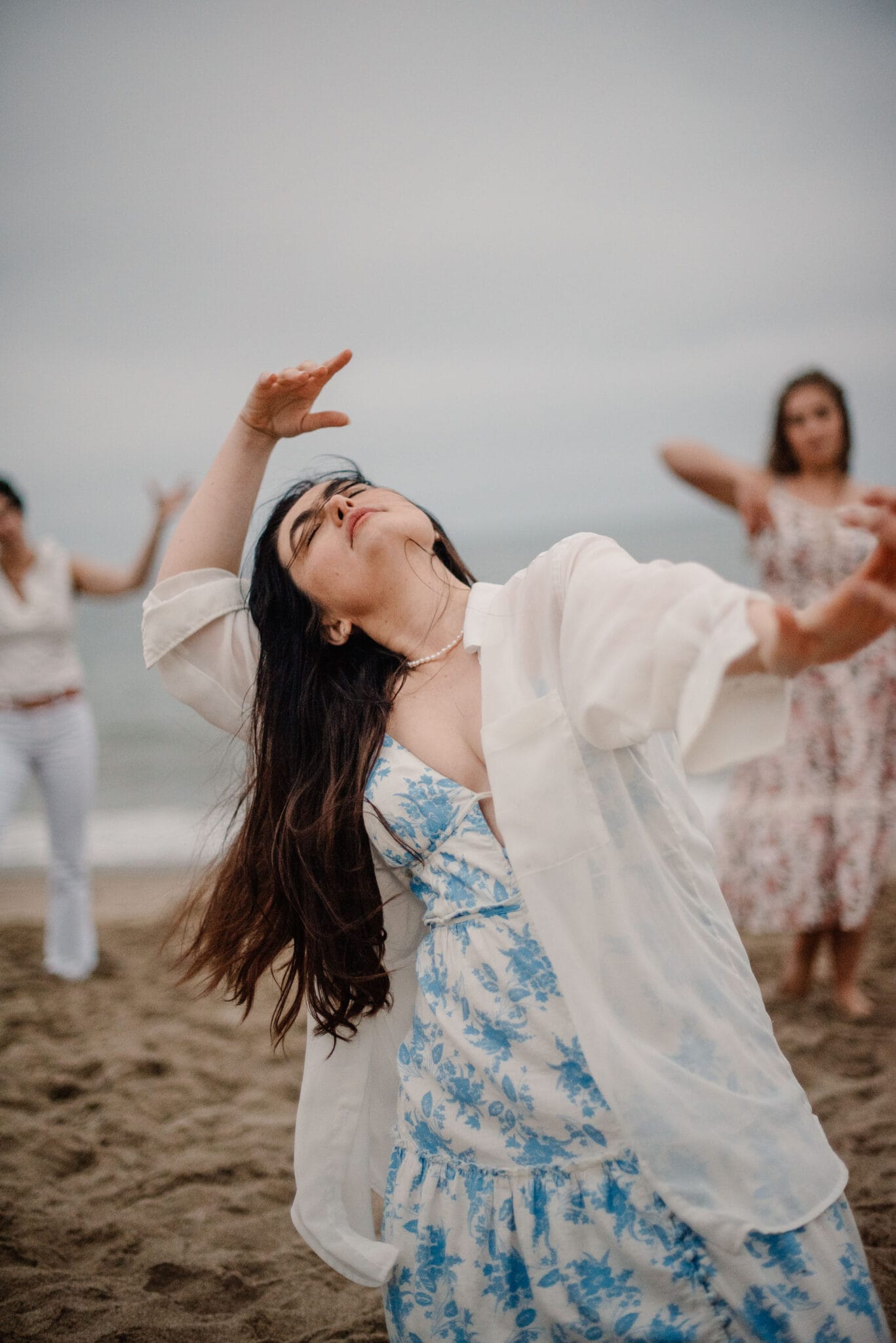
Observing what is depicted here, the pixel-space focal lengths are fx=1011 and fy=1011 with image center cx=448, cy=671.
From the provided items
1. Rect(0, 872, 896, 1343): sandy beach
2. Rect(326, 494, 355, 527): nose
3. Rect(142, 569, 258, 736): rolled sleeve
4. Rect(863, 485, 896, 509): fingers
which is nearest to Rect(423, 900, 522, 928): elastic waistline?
Rect(142, 569, 258, 736): rolled sleeve

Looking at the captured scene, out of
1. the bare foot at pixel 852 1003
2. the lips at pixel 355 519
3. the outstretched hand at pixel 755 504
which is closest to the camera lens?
the lips at pixel 355 519

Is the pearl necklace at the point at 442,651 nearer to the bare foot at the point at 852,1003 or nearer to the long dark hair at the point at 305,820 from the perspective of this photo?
the long dark hair at the point at 305,820

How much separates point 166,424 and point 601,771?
85.6 ft

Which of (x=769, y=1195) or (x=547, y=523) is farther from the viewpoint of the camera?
(x=547, y=523)

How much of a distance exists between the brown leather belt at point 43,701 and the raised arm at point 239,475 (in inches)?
120

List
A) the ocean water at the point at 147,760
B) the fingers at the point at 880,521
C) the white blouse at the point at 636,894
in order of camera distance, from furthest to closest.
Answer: the ocean water at the point at 147,760 < the white blouse at the point at 636,894 < the fingers at the point at 880,521

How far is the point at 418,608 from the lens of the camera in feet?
6.07

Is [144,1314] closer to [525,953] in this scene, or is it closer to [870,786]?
[525,953]

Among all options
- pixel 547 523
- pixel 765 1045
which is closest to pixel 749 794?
pixel 765 1045

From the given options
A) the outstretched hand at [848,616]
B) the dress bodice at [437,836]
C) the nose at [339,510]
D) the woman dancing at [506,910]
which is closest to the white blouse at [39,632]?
the woman dancing at [506,910]

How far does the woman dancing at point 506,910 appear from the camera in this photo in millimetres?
1429

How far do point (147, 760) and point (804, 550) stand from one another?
1086 cm

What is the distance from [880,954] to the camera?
4.76 metres

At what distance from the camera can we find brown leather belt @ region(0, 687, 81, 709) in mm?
4699
